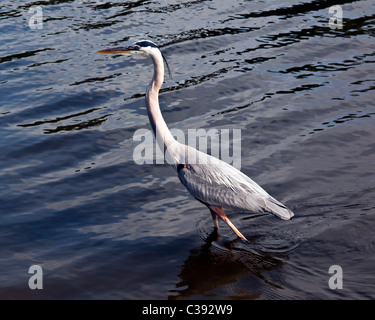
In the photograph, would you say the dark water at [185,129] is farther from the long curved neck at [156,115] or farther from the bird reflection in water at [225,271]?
the long curved neck at [156,115]

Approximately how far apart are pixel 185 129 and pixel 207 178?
2.92m

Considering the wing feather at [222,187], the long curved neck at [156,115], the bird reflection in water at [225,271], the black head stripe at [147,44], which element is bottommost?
the bird reflection in water at [225,271]

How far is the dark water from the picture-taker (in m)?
6.54

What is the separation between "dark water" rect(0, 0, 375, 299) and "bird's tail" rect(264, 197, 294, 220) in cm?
40

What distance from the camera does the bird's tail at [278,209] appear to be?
270 inches

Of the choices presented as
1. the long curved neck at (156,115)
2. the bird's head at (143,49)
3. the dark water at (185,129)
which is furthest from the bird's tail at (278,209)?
the bird's head at (143,49)

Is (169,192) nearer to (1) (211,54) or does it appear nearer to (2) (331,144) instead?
(2) (331,144)

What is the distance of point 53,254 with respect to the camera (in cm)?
685

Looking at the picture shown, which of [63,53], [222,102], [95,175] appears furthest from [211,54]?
[95,175]

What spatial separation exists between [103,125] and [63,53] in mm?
3775

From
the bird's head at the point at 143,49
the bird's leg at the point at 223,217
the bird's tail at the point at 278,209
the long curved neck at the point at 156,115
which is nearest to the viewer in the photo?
the bird's tail at the point at 278,209

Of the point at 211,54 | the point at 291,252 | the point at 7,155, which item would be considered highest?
the point at 211,54

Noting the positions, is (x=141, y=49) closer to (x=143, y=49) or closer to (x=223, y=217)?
(x=143, y=49)

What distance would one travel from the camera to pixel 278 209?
6.94 meters
